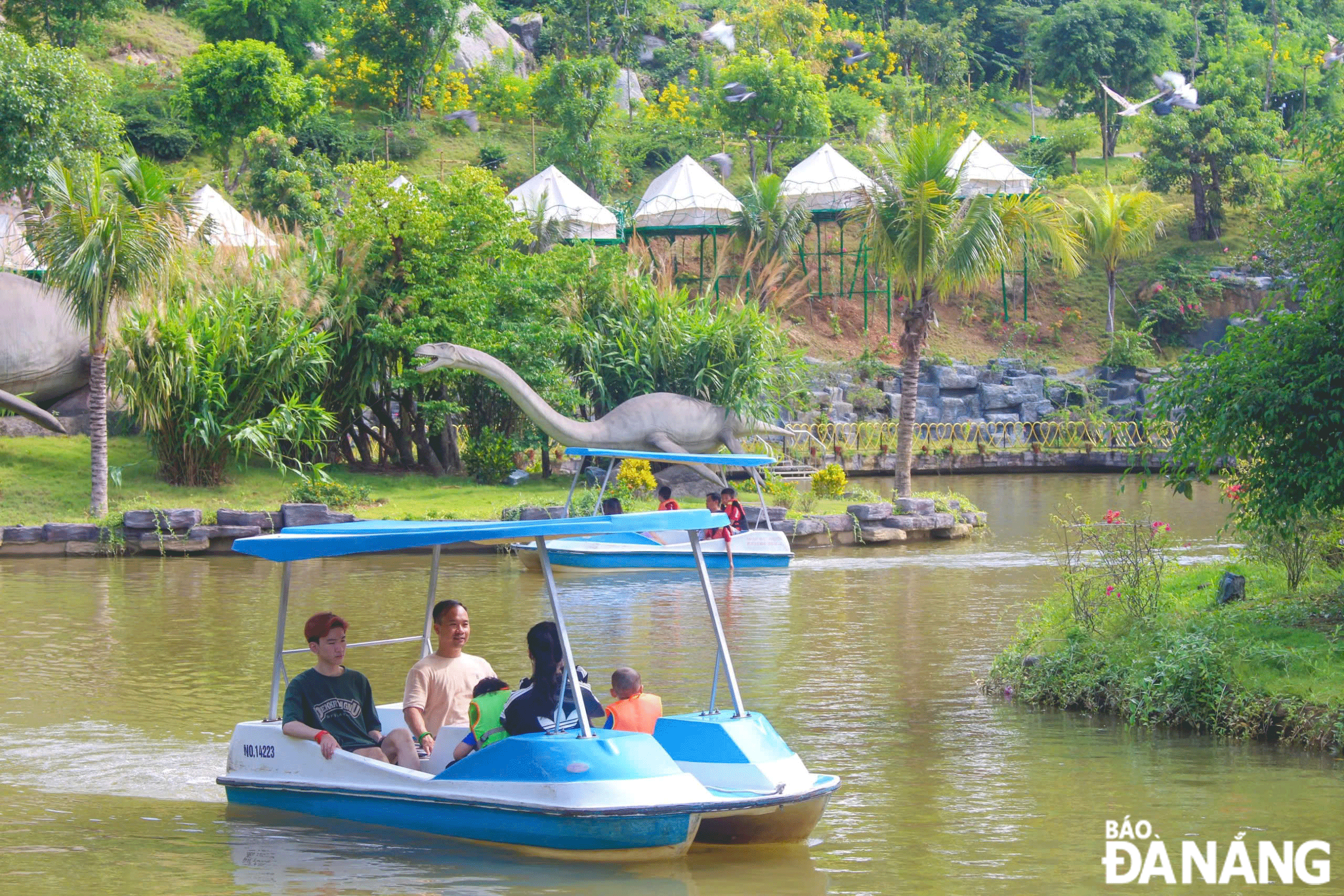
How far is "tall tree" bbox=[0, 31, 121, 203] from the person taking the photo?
2936 cm

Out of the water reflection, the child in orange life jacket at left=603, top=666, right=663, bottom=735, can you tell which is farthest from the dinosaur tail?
the child in orange life jacket at left=603, top=666, right=663, bottom=735

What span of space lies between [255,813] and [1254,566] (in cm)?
933

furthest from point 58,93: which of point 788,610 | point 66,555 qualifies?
point 788,610

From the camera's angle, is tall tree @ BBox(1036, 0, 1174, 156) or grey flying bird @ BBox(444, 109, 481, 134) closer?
grey flying bird @ BBox(444, 109, 481, 134)

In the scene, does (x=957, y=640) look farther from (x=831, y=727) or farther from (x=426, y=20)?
(x=426, y=20)

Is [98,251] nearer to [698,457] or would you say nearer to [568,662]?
[698,457]

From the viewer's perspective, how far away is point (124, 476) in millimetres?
23672

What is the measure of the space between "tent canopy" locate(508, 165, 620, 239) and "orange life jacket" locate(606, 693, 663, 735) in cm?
3246

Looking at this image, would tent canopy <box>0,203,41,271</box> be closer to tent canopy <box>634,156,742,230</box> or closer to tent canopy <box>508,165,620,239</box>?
tent canopy <box>508,165,620,239</box>

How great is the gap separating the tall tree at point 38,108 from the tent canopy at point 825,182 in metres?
20.1

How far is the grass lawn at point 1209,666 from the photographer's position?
376 inches

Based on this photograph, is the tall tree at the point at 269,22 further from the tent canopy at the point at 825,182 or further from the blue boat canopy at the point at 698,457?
the blue boat canopy at the point at 698,457

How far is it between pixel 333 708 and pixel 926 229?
57.0ft

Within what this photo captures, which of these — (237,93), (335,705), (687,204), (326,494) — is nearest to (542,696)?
(335,705)
